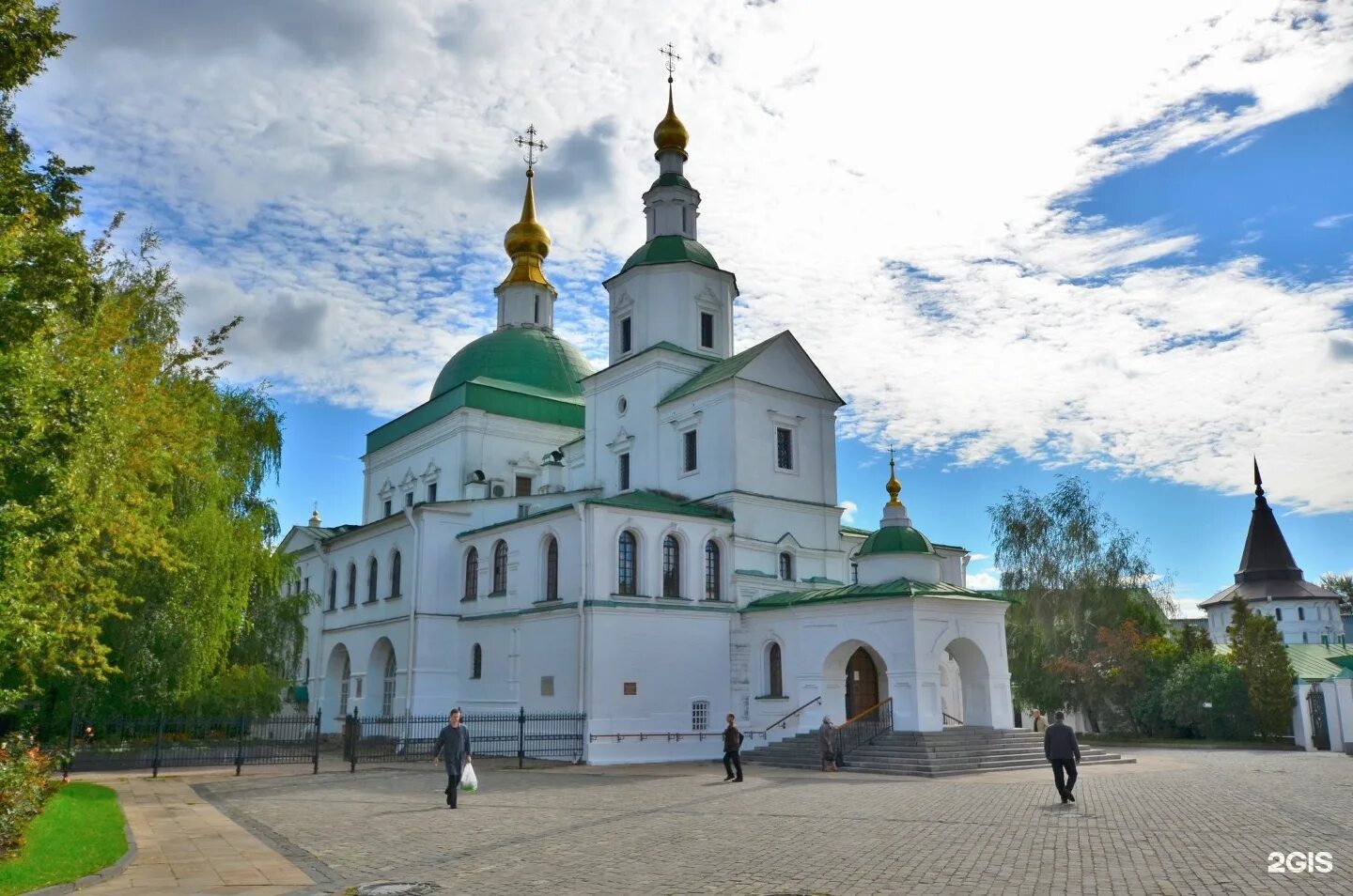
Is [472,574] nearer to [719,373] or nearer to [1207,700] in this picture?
[719,373]

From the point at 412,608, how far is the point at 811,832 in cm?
2261

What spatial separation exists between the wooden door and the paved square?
280 inches

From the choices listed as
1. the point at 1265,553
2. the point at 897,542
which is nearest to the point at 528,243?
Answer: the point at 897,542

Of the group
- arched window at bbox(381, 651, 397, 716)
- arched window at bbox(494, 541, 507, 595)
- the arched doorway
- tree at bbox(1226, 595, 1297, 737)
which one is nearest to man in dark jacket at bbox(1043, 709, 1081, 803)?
the arched doorway

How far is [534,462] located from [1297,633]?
211 feet

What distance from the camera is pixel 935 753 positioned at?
76.2 feet

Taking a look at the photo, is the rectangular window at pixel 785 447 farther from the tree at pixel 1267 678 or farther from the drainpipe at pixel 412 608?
the tree at pixel 1267 678

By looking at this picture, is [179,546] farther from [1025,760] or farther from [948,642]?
[1025,760]

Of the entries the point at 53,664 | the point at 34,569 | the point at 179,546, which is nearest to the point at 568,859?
the point at 34,569

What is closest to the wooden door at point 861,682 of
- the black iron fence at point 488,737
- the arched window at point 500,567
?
the black iron fence at point 488,737

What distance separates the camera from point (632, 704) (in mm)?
27719

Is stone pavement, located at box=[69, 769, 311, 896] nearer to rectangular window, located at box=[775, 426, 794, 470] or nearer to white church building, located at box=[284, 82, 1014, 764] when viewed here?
white church building, located at box=[284, 82, 1014, 764]

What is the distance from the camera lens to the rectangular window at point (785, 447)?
32.7 m

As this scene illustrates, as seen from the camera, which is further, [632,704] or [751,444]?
[751,444]
